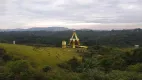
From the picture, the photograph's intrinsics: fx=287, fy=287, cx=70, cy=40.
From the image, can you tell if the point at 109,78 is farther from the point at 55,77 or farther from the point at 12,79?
the point at 12,79

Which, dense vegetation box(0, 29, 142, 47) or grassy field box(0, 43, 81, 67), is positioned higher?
grassy field box(0, 43, 81, 67)

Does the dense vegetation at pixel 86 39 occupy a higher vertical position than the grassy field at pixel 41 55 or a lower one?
lower

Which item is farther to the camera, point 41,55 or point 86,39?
point 86,39

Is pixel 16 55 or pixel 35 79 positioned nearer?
pixel 35 79

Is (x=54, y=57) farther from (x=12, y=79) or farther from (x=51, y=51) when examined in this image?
(x=12, y=79)

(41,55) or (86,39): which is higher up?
(41,55)

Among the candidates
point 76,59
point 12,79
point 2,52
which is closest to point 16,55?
point 2,52

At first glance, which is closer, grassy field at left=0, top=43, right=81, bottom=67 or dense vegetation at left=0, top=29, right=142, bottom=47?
grassy field at left=0, top=43, right=81, bottom=67

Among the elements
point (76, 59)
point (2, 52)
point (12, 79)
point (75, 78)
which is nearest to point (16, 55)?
point (2, 52)

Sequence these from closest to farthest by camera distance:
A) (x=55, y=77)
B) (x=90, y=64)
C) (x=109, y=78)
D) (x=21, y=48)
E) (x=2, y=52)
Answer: (x=109, y=78) < (x=55, y=77) < (x=90, y=64) < (x=2, y=52) < (x=21, y=48)

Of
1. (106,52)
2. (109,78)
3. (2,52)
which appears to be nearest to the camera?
(109,78)

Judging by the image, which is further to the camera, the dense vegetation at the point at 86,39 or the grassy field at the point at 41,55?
the dense vegetation at the point at 86,39
